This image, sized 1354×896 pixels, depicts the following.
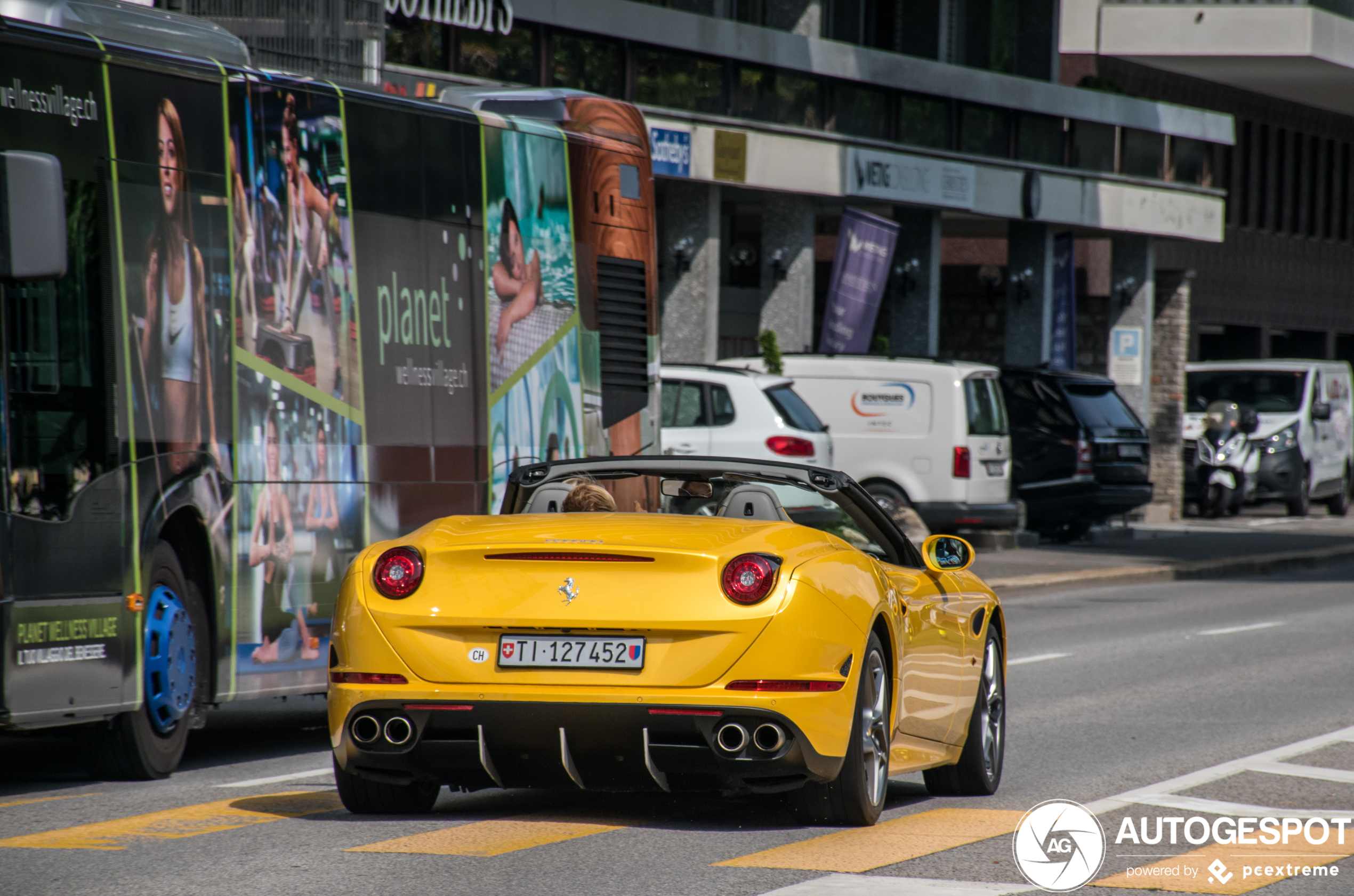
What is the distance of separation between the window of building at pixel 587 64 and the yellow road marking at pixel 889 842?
1730 cm

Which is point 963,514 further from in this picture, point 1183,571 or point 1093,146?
point 1093,146

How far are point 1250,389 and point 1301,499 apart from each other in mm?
2027

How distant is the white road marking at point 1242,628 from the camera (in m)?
16.9

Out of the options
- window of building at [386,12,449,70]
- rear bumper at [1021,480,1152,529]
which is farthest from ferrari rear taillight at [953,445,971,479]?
window of building at [386,12,449,70]

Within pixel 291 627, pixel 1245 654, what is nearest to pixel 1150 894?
pixel 291 627

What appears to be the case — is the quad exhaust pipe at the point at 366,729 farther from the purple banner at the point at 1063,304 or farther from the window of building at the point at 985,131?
the purple banner at the point at 1063,304

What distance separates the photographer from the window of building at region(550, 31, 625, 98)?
23938 millimetres

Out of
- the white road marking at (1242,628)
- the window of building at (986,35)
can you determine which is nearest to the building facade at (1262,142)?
the window of building at (986,35)

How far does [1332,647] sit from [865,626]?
9986 mm

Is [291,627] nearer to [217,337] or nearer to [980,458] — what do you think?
[217,337]

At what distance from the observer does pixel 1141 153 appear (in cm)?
3494

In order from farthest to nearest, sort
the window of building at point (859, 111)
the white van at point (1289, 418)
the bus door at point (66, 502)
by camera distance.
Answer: the white van at point (1289, 418)
the window of building at point (859, 111)
the bus door at point (66, 502)

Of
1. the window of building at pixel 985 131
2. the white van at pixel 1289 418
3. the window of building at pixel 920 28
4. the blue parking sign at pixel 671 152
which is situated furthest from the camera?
the white van at pixel 1289 418

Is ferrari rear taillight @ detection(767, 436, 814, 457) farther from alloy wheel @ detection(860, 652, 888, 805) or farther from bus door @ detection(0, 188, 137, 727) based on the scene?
alloy wheel @ detection(860, 652, 888, 805)
